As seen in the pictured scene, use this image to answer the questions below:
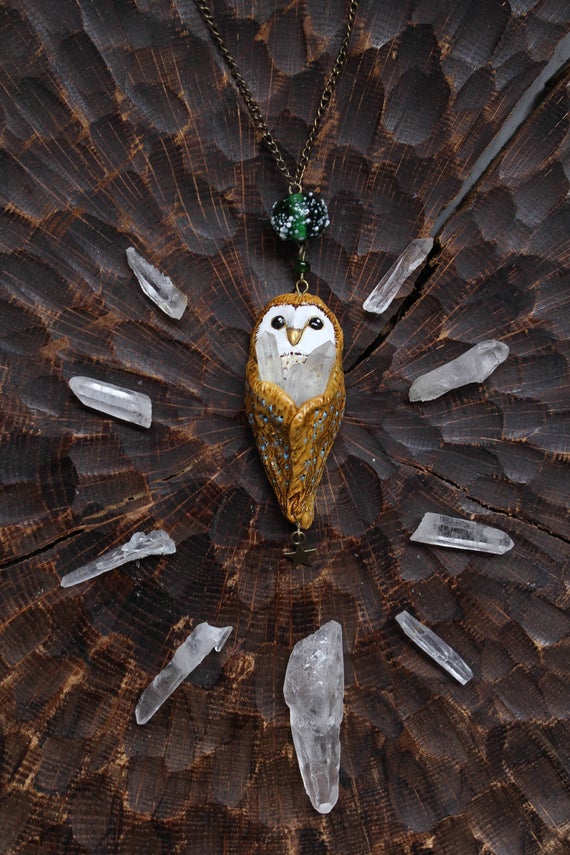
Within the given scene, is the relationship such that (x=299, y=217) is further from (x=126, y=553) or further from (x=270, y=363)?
(x=126, y=553)

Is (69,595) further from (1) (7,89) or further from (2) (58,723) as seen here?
(1) (7,89)

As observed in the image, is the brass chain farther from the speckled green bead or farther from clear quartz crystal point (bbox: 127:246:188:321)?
clear quartz crystal point (bbox: 127:246:188:321)

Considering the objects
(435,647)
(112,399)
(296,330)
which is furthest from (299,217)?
(435,647)

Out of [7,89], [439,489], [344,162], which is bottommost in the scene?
[439,489]

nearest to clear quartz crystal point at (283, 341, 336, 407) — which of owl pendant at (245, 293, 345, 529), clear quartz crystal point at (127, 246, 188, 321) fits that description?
owl pendant at (245, 293, 345, 529)

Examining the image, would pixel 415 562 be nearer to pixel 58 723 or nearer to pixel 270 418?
pixel 270 418

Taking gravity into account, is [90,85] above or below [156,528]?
above

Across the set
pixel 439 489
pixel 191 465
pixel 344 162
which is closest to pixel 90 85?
pixel 344 162
